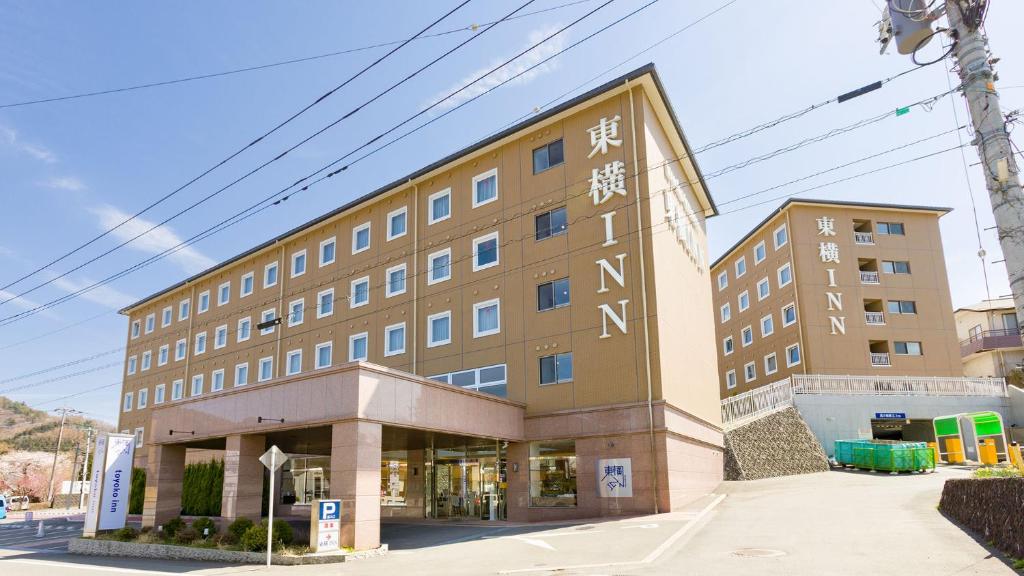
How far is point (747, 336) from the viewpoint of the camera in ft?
174

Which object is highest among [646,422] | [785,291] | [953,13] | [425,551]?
[785,291]

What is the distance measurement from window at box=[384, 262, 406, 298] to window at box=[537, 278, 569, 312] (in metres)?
7.70

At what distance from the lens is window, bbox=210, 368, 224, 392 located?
140ft

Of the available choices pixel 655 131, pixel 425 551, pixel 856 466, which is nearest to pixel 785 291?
pixel 856 466

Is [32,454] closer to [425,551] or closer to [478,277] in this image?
[478,277]

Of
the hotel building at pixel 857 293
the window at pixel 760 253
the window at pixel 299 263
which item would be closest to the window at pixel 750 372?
the hotel building at pixel 857 293

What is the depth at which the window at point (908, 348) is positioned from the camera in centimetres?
4366

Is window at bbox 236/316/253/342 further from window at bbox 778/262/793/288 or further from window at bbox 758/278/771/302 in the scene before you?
window at bbox 758/278/771/302

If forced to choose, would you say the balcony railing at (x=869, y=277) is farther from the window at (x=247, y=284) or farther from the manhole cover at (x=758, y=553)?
the window at (x=247, y=284)

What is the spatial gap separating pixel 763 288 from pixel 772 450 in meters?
20.3

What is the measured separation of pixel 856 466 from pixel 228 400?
26775 millimetres

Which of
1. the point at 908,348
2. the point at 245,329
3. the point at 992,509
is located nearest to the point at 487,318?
the point at 992,509

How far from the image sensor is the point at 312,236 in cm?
3831

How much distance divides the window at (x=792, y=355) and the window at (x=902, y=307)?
6182mm
